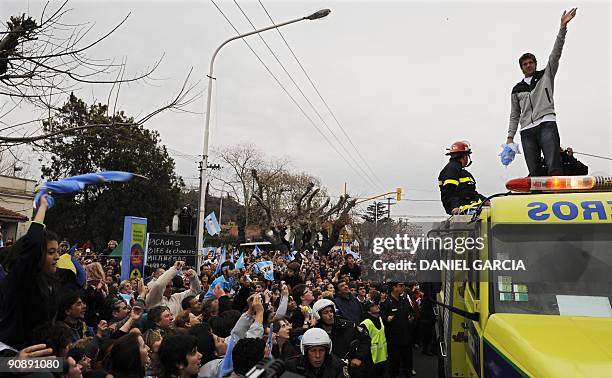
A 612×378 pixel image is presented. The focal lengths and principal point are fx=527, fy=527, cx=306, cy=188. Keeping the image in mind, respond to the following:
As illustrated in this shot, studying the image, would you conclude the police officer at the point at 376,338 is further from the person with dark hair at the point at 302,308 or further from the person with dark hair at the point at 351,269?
the person with dark hair at the point at 351,269

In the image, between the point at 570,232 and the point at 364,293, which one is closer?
the point at 570,232

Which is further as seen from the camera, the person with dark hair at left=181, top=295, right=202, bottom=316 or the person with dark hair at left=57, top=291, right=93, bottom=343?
the person with dark hair at left=181, top=295, right=202, bottom=316

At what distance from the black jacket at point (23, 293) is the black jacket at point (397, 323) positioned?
6.51m

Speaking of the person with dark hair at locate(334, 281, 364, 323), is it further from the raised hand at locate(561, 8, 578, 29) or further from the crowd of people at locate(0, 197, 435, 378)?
the raised hand at locate(561, 8, 578, 29)

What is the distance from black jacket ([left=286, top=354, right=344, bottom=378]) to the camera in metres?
4.54

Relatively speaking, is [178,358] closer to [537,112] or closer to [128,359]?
[128,359]

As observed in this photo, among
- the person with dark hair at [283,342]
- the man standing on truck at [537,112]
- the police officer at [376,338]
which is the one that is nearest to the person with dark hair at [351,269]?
the police officer at [376,338]

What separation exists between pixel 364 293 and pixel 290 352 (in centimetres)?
462

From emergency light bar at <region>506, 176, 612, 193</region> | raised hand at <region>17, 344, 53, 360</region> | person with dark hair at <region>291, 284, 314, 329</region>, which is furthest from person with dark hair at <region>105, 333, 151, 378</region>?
emergency light bar at <region>506, 176, 612, 193</region>

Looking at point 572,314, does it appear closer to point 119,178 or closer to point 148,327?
point 119,178

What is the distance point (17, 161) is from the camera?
4.77 metres

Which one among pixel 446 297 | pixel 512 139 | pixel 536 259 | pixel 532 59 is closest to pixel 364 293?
pixel 446 297

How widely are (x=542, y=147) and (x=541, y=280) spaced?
267 centimetres

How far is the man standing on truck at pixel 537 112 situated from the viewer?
19.7ft
